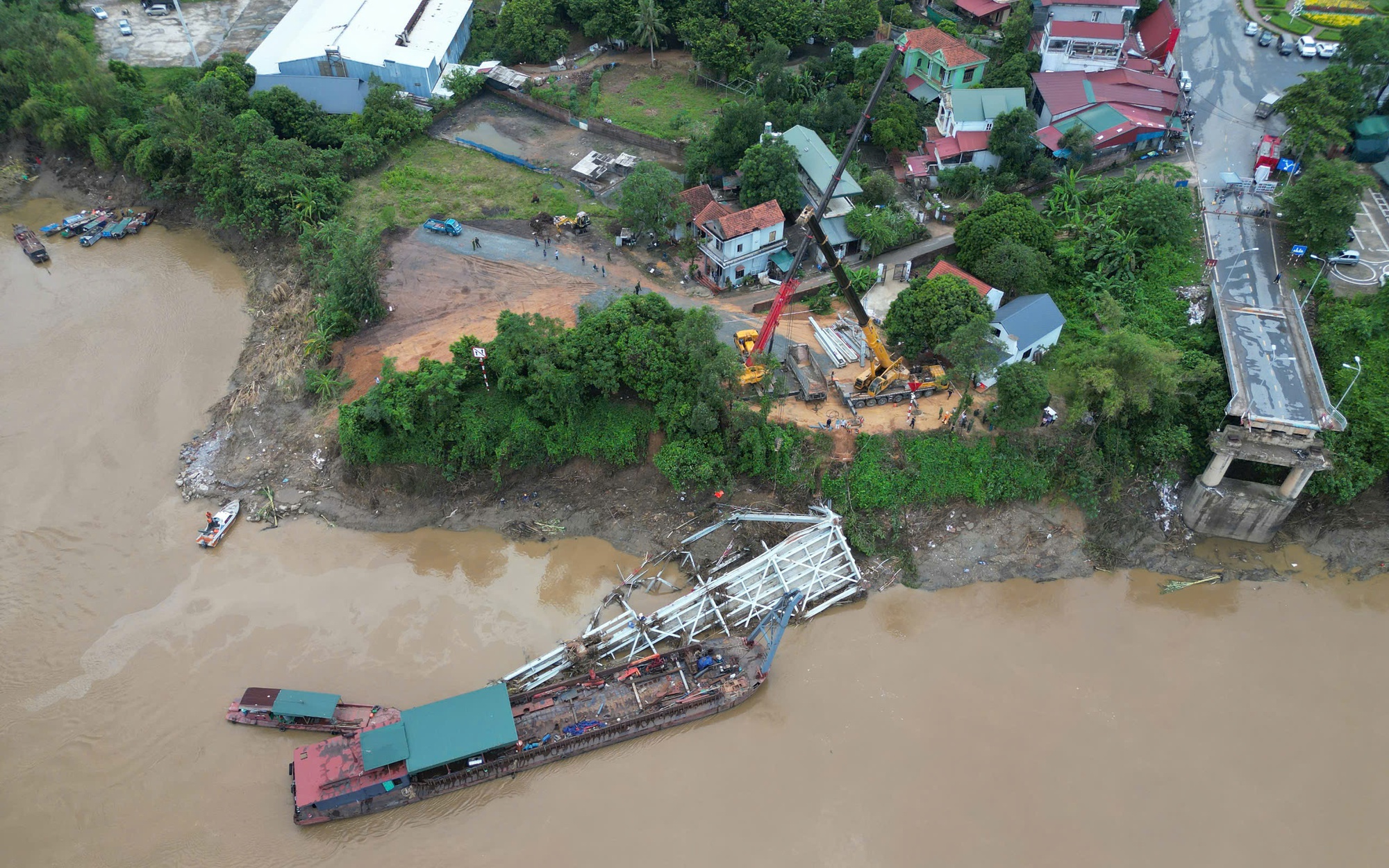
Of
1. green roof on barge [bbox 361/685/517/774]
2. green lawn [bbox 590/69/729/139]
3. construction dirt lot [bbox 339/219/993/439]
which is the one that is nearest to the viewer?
green roof on barge [bbox 361/685/517/774]

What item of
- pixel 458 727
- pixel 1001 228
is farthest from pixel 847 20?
pixel 458 727

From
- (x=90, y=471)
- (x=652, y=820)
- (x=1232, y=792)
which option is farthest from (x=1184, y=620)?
(x=90, y=471)

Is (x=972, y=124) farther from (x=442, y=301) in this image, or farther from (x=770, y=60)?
(x=442, y=301)

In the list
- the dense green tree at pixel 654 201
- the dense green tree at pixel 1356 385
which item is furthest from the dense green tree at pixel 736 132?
the dense green tree at pixel 1356 385

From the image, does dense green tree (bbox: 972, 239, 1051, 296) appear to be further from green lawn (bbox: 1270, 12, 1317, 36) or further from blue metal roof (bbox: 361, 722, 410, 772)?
blue metal roof (bbox: 361, 722, 410, 772)

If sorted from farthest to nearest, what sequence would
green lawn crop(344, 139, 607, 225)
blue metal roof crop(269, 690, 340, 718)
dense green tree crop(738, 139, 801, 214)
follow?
green lawn crop(344, 139, 607, 225)
dense green tree crop(738, 139, 801, 214)
blue metal roof crop(269, 690, 340, 718)

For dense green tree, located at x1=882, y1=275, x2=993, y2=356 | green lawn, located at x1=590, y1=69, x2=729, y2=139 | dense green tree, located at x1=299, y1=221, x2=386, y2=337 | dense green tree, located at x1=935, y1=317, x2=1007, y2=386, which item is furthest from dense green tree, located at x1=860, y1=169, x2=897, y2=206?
dense green tree, located at x1=299, y1=221, x2=386, y2=337

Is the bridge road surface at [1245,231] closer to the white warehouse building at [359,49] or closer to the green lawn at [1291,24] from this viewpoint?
the green lawn at [1291,24]
